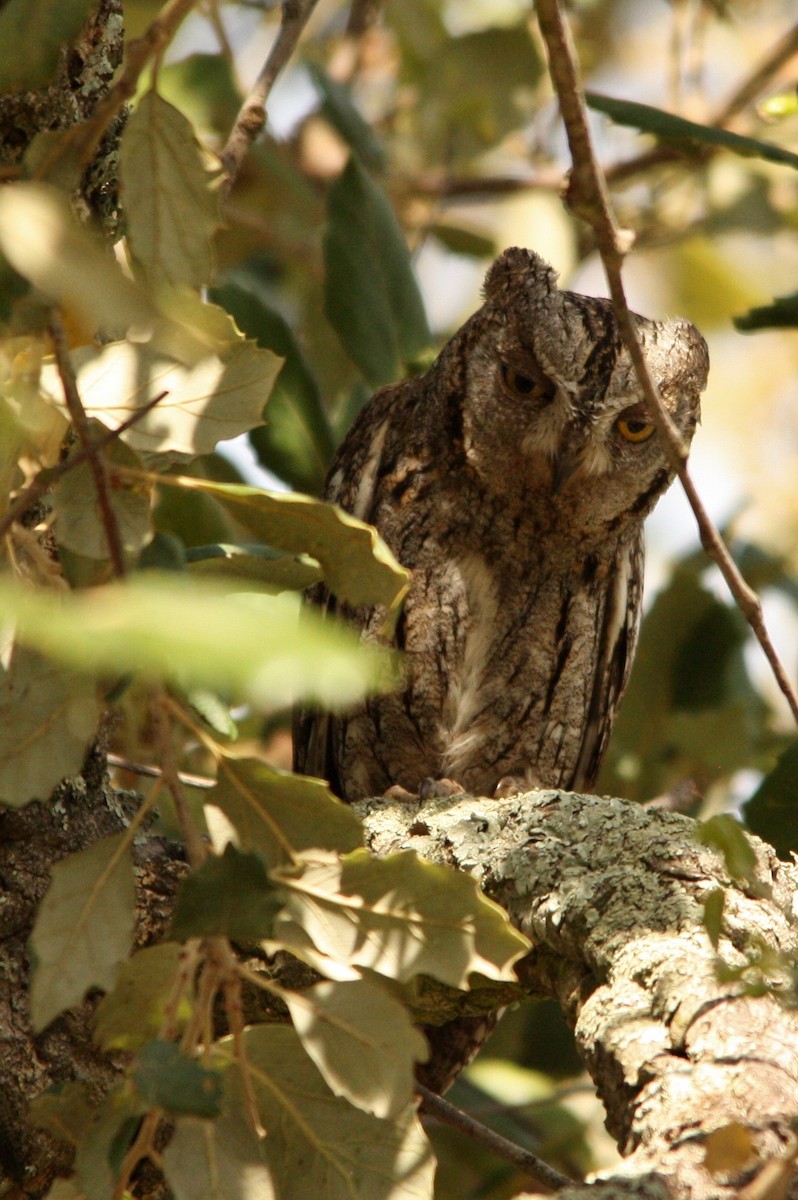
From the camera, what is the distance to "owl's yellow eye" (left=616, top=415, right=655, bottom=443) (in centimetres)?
269

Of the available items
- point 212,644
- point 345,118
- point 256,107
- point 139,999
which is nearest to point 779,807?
point 139,999

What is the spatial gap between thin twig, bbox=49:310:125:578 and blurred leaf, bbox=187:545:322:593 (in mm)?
196

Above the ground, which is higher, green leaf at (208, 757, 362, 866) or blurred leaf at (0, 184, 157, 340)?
blurred leaf at (0, 184, 157, 340)

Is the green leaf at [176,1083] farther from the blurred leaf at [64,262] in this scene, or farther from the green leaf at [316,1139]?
the blurred leaf at [64,262]

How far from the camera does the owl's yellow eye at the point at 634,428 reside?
2686 millimetres

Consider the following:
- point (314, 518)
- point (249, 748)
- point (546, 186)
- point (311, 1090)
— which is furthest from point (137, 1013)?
point (546, 186)

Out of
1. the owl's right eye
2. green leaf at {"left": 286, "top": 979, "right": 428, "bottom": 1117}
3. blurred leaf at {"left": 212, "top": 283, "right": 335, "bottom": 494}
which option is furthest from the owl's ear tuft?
green leaf at {"left": 286, "top": 979, "right": 428, "bottom": 1117}

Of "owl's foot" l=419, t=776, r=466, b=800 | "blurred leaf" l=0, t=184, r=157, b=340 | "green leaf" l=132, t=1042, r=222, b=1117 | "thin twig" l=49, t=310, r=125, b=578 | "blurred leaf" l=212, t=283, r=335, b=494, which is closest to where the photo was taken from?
"blurred leaf" l=0, t=184, r=157, b=340

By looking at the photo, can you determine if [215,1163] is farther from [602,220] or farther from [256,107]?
[256,107]

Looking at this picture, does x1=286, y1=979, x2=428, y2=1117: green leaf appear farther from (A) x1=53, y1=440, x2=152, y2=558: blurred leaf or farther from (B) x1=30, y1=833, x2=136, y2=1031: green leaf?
(A) x1=53, y1=440, x2=152, y2=558: blurred leaf

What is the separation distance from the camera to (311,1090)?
1211 millimetres

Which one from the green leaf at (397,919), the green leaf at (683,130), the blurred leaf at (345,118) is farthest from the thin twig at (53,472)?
the blurred leaf at (345,118)

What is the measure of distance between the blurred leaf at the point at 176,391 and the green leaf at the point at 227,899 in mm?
391

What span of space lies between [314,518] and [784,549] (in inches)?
132
